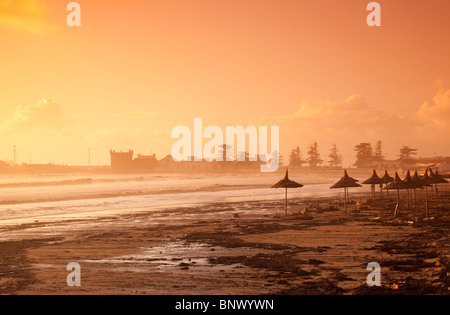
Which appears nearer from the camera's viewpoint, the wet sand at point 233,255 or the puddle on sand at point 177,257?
the wet sand at point 233,255

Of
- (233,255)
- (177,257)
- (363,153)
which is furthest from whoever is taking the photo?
(363,153)

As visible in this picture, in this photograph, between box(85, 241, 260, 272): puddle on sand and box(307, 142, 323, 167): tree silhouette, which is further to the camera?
box(307, 142, 323, 167): tree silhouette

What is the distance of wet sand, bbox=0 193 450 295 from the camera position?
11.1 m

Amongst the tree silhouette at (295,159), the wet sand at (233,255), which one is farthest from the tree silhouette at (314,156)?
the wet sand at (233,255)

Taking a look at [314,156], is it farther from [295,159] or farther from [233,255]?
[233,255]

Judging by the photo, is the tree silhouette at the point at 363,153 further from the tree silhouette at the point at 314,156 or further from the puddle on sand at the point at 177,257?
the puddle on sand at the point at 177,257

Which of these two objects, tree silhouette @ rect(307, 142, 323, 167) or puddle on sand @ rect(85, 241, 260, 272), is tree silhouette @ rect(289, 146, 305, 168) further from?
puddle on sand @ rect(85, 241, 260, 272)

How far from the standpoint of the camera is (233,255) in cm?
1498

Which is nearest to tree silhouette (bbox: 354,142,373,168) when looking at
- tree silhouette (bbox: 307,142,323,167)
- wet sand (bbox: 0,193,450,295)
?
tree silhouette (bbox: 307,142,323,167)

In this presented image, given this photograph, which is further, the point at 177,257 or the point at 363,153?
the point at 363,153

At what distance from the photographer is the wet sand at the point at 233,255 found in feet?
36.4

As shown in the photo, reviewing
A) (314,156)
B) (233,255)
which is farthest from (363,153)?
(233,255)

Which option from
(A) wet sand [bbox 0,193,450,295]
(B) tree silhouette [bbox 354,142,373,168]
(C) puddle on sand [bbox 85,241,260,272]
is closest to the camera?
(A) wet sand [bbox 0,193,450,295]
